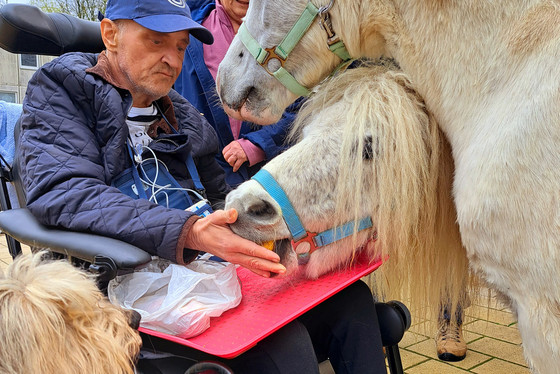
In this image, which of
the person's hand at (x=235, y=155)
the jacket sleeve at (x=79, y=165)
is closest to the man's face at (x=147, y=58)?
the jacket sleeve at (x=79, y=165)

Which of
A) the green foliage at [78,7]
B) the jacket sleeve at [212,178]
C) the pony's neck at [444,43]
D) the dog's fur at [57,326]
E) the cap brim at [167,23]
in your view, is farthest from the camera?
the green foliage at [78,7]

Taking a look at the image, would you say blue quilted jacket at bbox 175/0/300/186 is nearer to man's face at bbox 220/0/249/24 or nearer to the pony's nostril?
man's face at bbox 220/0/249/24

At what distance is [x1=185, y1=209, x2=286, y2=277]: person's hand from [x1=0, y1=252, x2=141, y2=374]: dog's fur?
0.94 feet

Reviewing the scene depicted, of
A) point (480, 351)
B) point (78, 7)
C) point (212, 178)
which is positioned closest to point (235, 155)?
point (212, 178)

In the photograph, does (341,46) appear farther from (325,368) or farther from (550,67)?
(325,368)

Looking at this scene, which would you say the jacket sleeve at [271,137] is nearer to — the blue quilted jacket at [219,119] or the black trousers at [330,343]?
the blue quilted jacket at [219,119]

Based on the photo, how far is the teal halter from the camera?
1246 mm

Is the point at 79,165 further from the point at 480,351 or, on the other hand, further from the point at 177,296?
the point at 480,351

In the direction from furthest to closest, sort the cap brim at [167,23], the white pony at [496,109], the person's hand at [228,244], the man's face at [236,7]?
the man's face at [236,7] → the cap brim at [167,23] → the person's hand at [228,244] → the white pony at [496,109]

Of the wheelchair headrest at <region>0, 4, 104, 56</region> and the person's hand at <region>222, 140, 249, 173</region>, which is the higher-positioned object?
the wheelchair headrest at <region>0, 4, 104, 56</region>

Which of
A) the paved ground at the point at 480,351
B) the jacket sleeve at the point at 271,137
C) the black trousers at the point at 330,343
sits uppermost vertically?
the jacket sleeve at the point at 271,137

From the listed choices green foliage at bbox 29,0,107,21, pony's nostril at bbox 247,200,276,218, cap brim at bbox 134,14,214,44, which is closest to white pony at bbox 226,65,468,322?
pony's nostril at bbox 247,200,276,218

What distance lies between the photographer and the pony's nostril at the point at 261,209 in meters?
1.21

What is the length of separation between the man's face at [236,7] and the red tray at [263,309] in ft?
4.06
